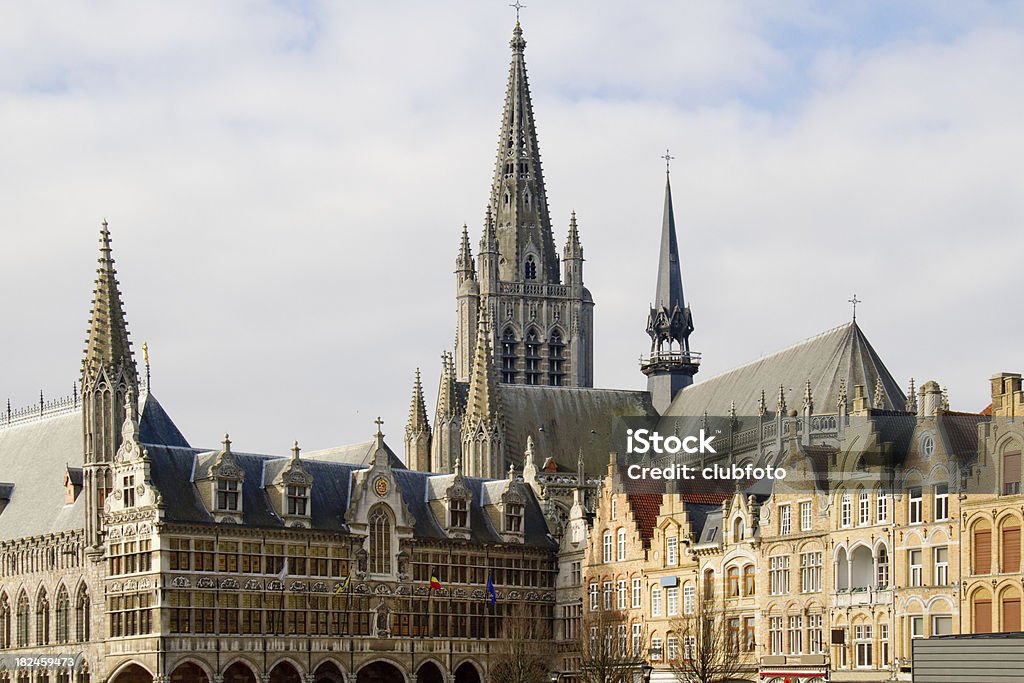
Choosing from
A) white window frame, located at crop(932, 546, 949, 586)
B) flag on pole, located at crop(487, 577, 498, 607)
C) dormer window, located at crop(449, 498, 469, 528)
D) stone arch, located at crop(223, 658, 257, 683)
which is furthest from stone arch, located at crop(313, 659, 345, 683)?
white window frame, located at crop(932, 546, 949, 586)

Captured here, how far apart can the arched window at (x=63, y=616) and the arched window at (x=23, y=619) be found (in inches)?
135

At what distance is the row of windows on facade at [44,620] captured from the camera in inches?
3386

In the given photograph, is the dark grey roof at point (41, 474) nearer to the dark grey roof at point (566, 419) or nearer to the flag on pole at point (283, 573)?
the flag on pole at point (283, 573)

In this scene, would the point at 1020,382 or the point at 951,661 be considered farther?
the point at 1020,382

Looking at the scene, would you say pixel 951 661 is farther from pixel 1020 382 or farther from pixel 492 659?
pixel 492 659

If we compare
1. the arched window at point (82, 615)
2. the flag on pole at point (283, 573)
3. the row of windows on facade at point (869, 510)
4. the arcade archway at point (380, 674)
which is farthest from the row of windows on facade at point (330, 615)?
the row of windows on facade at point (869, 510)

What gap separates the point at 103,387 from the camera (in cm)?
8819

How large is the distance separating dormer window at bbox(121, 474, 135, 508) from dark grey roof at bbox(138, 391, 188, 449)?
26.8 ft

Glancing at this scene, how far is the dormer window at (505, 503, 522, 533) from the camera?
92.4 metres

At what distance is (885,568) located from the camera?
72438mm

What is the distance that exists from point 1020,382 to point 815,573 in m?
11.0

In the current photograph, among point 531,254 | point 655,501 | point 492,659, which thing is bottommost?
point 492,659

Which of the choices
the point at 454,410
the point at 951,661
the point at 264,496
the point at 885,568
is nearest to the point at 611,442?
the point at 454,410

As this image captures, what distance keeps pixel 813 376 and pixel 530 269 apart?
3860 cm
